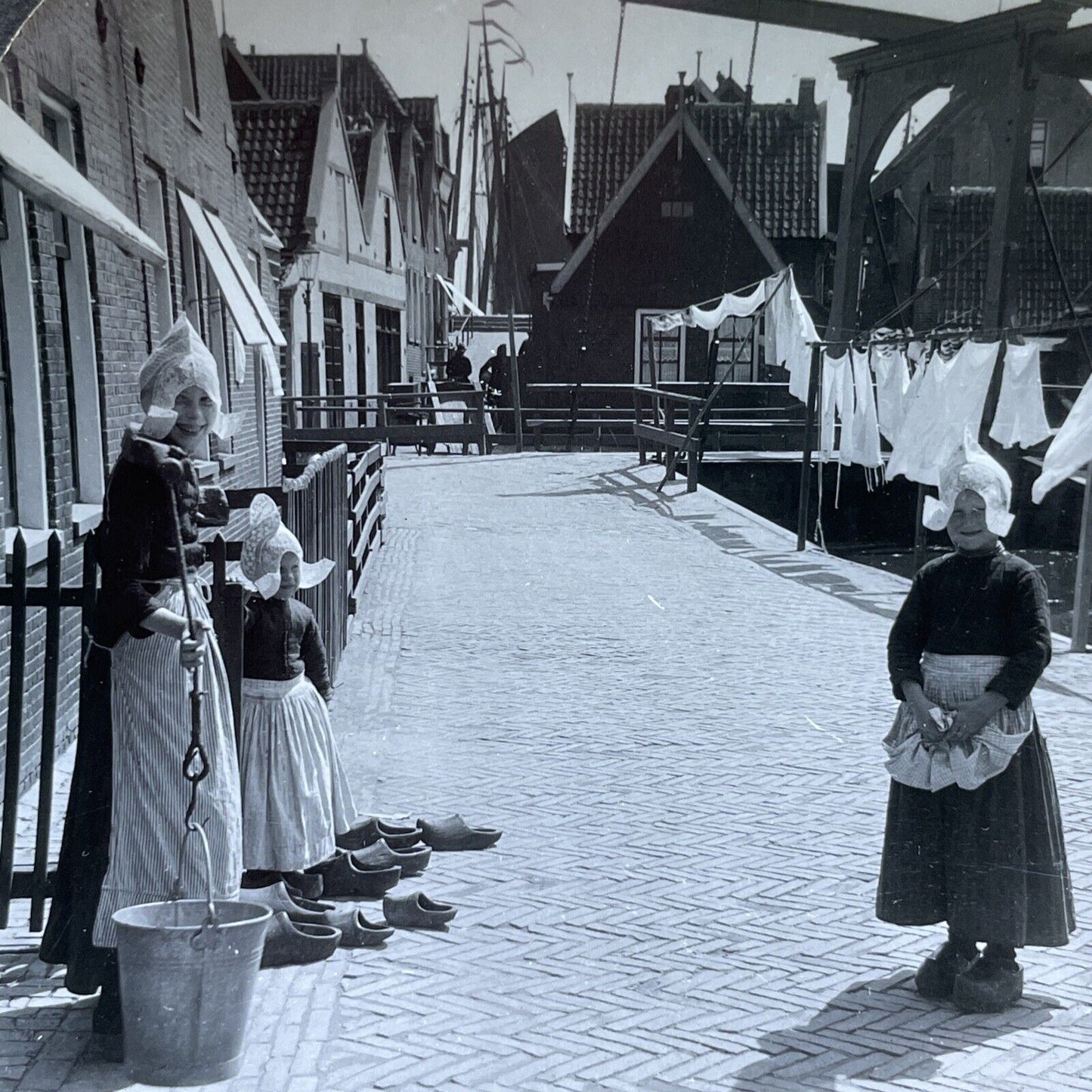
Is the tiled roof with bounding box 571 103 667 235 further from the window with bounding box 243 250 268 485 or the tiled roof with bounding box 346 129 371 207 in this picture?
the window with bounding box 243 250 268 485

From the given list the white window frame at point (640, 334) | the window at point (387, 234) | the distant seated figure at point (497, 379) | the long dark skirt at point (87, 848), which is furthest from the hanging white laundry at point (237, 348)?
the window at point (387, 234)

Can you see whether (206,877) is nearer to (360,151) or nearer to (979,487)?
(979,487)

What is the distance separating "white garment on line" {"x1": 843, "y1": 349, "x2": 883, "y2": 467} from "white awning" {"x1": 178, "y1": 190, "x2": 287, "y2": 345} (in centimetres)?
694

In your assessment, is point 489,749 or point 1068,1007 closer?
point 1068,1007

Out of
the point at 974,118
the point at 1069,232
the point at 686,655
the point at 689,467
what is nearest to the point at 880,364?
the point at 689,467

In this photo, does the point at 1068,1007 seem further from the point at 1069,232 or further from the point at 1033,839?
the point at 1069,232

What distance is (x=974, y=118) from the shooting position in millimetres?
32844

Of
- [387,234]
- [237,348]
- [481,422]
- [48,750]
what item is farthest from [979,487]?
[387,234]

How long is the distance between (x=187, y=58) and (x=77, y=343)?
5.56 m

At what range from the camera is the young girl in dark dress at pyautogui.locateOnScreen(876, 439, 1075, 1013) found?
3.92 metres

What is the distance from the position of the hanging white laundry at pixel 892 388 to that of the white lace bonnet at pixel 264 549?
37.2 feet

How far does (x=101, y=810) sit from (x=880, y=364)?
1318cm

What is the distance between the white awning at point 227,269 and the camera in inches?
486

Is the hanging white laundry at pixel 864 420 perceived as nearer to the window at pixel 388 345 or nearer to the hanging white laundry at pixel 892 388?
the hanging white laundry at pixel 892 388
